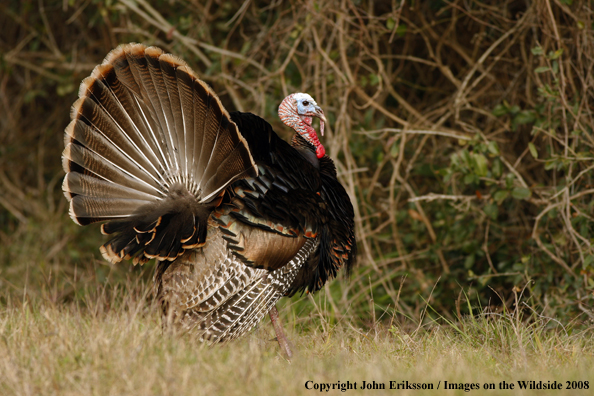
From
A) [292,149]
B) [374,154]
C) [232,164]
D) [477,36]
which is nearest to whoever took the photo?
[232,164]

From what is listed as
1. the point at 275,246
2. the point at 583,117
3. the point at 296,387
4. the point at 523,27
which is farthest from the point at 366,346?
the point at 523,27

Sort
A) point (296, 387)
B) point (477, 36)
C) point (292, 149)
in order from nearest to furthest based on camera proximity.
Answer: point (296, 387) < point (292, 149) < point (477, 36)

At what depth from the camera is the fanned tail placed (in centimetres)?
326

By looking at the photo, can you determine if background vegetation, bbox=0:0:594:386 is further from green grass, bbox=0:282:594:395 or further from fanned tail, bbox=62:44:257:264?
fanned tail, bbox=62:44:257:264

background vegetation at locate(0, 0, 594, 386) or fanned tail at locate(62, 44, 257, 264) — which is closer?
fanned tail at locate(62, 44, 257, 264)

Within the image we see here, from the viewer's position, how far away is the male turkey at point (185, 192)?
327cm

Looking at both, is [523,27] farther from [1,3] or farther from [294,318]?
[1,3]

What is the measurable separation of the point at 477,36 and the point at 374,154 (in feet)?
4.30

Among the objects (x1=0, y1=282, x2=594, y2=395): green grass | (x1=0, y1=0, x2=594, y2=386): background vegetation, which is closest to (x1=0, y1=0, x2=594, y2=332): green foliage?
(x1=0, y1=0, x2=594, y2=386): background vegetation

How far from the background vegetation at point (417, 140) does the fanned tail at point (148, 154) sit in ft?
1.49

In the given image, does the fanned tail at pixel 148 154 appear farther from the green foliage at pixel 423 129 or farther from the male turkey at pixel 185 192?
the green foliage at pixel 423 129

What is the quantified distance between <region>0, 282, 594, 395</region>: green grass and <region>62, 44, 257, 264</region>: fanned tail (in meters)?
0.44

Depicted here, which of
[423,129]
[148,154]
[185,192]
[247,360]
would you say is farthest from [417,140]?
[247,360]

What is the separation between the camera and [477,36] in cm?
506
